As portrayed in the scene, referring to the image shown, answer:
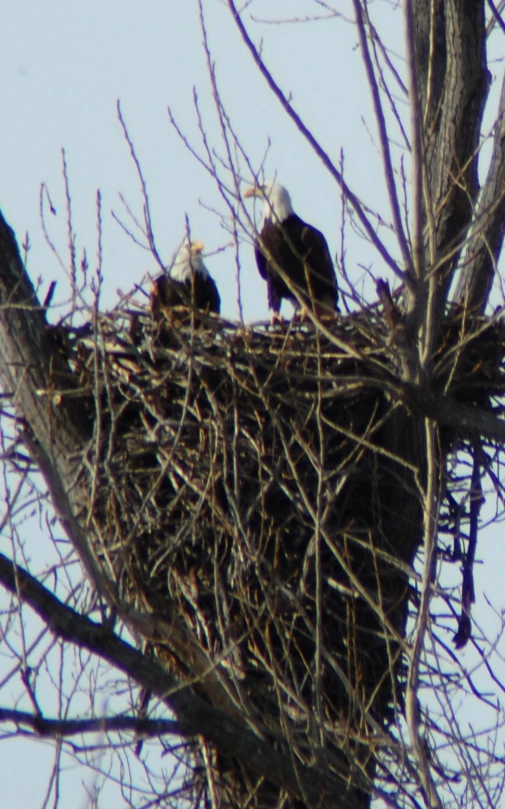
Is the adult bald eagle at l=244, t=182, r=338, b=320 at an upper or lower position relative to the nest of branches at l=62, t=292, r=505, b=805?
upper

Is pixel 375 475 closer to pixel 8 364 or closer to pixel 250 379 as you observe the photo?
pixel 250 379

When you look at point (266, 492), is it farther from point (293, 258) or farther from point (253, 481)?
point (293, 258)

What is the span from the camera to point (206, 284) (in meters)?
7.47

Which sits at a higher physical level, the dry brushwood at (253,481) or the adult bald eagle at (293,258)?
the adult bald eagle at (293,258)

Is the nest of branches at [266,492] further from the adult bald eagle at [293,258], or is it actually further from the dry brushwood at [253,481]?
the adult bald eagle at [293,258]

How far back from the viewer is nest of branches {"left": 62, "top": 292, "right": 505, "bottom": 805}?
508cm

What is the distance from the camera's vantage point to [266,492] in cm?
533

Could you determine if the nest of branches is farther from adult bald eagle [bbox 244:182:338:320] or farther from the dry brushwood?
adult bald eagle [bbox 244:182:338:320]

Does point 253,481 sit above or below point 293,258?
below

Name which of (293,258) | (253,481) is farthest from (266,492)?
(293,258)

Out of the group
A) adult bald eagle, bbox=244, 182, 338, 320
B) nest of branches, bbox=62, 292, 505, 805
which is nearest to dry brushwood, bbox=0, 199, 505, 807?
nest of branches, bbox=62, 292, 505, 805

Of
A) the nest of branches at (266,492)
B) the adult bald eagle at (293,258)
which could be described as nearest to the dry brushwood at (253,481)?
the nest of branches at (266,492)

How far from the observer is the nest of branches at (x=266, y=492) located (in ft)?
16.7

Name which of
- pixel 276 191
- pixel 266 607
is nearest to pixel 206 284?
pixel 276 191
